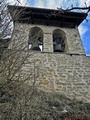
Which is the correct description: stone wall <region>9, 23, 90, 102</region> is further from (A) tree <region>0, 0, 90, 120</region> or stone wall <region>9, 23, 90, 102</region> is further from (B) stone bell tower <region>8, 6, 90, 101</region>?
(A) tree <region>0, 0, 90, 120</region>

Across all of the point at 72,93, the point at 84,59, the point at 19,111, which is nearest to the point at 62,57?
the point at 84,59

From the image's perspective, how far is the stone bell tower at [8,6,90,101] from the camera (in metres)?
5.82

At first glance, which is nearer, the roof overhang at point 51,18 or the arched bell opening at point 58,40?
the arched bell opening at point 58,40

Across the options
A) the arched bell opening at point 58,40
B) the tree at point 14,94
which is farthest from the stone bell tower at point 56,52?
the tree at point 14,94

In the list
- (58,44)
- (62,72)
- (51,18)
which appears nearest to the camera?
(62,72)

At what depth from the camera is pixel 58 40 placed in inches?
327

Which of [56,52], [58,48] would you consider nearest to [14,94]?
[56,52]

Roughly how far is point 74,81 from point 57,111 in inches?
80.7

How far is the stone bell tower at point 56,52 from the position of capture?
19.1ft

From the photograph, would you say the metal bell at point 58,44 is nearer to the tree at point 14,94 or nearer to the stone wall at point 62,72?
the stone wall at point 62,72

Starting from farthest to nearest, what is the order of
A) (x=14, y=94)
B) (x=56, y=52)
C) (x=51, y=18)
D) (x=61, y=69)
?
1. (x=51, y=18)
2. (x=56, y=52)
3. (x=61, y=69)
4. (x=14, y=94)

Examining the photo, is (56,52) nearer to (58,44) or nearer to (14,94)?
(58,44)

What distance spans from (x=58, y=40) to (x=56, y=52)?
1.42 metres

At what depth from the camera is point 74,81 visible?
6152 millimetres
